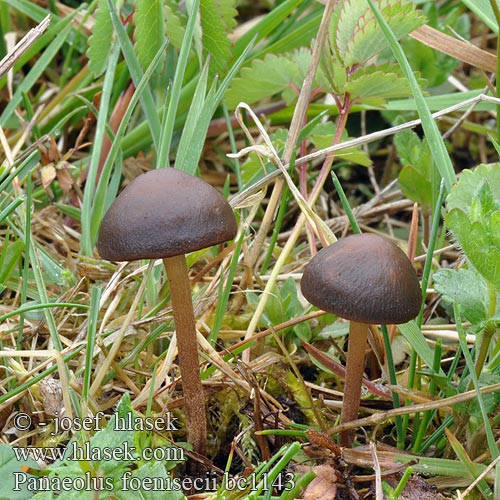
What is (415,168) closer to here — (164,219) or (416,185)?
(416,185)

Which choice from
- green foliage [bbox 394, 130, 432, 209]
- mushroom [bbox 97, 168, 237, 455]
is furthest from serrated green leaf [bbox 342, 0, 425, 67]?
mushroom [bbox 97, 168, 237, 455]

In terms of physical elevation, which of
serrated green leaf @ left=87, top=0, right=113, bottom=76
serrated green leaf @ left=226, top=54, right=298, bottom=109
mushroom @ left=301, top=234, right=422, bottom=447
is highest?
serrated green leaf @ left=87, top=0, right=113, bottom=76

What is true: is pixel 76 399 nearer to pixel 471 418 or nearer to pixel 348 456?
pixel 348 456

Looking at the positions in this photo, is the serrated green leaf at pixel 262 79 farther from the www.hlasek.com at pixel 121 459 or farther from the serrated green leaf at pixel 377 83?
the www.hlasek.com at pixel 121 459

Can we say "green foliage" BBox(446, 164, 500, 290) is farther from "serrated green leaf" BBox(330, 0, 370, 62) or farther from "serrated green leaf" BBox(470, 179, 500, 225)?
"serrated green leaf" BBox(330, 0, 370, 62)

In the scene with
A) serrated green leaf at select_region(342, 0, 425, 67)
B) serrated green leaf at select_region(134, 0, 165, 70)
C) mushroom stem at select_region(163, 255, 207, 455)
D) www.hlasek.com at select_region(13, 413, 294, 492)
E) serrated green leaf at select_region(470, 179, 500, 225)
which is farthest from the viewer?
serrated green leaf at select_region(134, 0, 165, 70)

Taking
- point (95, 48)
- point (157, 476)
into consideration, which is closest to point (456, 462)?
point (157, 476)

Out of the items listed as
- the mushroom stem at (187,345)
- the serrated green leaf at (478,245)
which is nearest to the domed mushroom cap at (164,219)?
the mushroom stem at (187,345)
